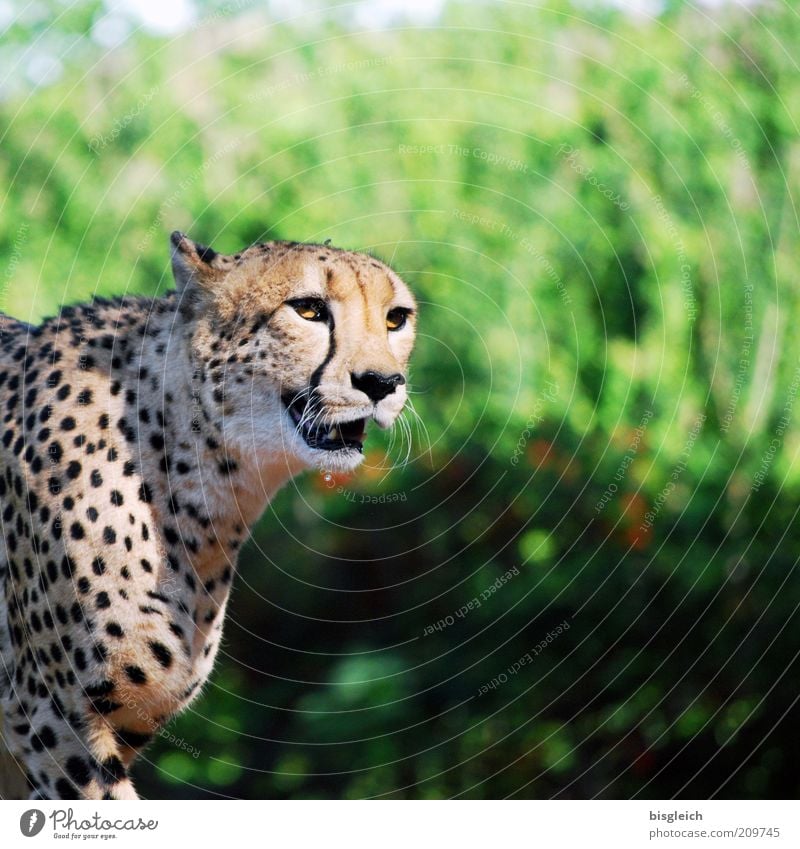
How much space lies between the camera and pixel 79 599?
3158 mm

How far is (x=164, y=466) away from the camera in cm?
327

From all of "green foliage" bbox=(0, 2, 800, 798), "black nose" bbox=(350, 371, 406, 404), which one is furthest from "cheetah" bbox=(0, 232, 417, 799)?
"green foliage" bbox=(0, 2, 800, 798)

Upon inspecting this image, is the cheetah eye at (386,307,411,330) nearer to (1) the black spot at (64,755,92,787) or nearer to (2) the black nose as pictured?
(2) the black nose

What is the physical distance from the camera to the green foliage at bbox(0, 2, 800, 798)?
20.7 ft

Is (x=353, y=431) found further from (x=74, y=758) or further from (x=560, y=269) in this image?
(x=560, y=269)

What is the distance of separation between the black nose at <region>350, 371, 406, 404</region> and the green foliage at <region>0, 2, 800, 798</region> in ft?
10.0

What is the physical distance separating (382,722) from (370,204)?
9.76 ft

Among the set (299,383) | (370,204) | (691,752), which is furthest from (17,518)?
(691,752)

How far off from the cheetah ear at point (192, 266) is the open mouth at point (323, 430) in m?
0.39

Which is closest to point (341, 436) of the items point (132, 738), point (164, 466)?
point (164, 466)

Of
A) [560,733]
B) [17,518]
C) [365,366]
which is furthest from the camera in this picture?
[560,733]

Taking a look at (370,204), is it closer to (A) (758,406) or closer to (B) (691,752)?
(A) (758,406)
